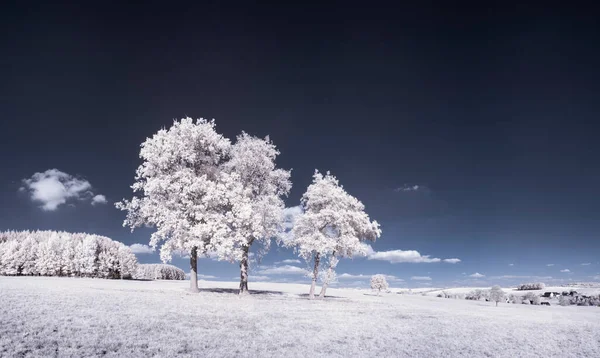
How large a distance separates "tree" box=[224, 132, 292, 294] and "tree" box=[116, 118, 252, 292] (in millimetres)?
2195

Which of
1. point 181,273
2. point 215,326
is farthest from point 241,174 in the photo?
point 181,273

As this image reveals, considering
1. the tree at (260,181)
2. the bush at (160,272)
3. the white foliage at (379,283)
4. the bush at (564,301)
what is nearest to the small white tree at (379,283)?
the white foliage at (379,283)

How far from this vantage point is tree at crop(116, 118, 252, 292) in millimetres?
36469

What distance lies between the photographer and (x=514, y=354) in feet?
73.9

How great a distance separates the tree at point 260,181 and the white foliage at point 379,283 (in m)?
67.6

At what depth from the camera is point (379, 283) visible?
339ft

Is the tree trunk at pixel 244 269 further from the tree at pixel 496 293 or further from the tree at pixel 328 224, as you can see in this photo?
the tree at pixel 496 293

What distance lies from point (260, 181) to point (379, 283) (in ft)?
232

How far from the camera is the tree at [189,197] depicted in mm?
36469

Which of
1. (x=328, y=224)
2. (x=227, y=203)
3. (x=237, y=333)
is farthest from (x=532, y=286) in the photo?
(x=237, y=333)

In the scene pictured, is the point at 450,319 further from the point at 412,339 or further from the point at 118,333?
the point at 118,333

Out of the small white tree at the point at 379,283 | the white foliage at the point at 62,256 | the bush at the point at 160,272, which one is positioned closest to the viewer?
the white foliage at the point at 62,256

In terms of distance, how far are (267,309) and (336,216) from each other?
1773 centimetres

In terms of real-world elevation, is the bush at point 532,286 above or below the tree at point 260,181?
below
